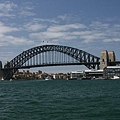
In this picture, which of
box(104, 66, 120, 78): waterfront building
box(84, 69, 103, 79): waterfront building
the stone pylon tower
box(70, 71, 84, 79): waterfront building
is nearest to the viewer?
box(104, 66, 120, 78): waterfront building

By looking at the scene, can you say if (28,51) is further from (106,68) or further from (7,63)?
(106,68)

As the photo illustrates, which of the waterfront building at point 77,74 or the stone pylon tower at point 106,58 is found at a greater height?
the stone pylon tower at point 106,58

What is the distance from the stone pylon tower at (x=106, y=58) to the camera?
458ft

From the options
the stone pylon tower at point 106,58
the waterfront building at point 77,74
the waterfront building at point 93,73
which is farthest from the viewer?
the waterfront building at point 77,74

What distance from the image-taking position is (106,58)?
138875 mm

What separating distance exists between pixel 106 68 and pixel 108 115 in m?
115

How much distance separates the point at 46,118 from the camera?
20516 millimetres

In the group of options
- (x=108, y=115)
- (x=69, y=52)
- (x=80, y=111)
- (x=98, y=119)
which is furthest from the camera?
(x=69, y=52)

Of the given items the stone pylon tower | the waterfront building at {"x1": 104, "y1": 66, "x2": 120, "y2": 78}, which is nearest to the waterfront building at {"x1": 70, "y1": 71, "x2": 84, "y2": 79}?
the stone pylon tower

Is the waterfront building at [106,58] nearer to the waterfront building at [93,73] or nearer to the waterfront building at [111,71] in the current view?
the waterfront building at [93,73]

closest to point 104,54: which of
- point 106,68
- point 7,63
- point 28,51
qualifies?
point 106,68

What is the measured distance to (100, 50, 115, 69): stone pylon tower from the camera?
13950 cm

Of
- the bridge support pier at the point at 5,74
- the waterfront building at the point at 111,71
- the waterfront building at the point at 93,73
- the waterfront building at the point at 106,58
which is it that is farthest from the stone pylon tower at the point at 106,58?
the bridge support pier at the point at 5,74

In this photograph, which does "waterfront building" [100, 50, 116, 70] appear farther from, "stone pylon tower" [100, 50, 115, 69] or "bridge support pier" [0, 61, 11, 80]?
"bridge support pier" [0, 61, 11, 80]
